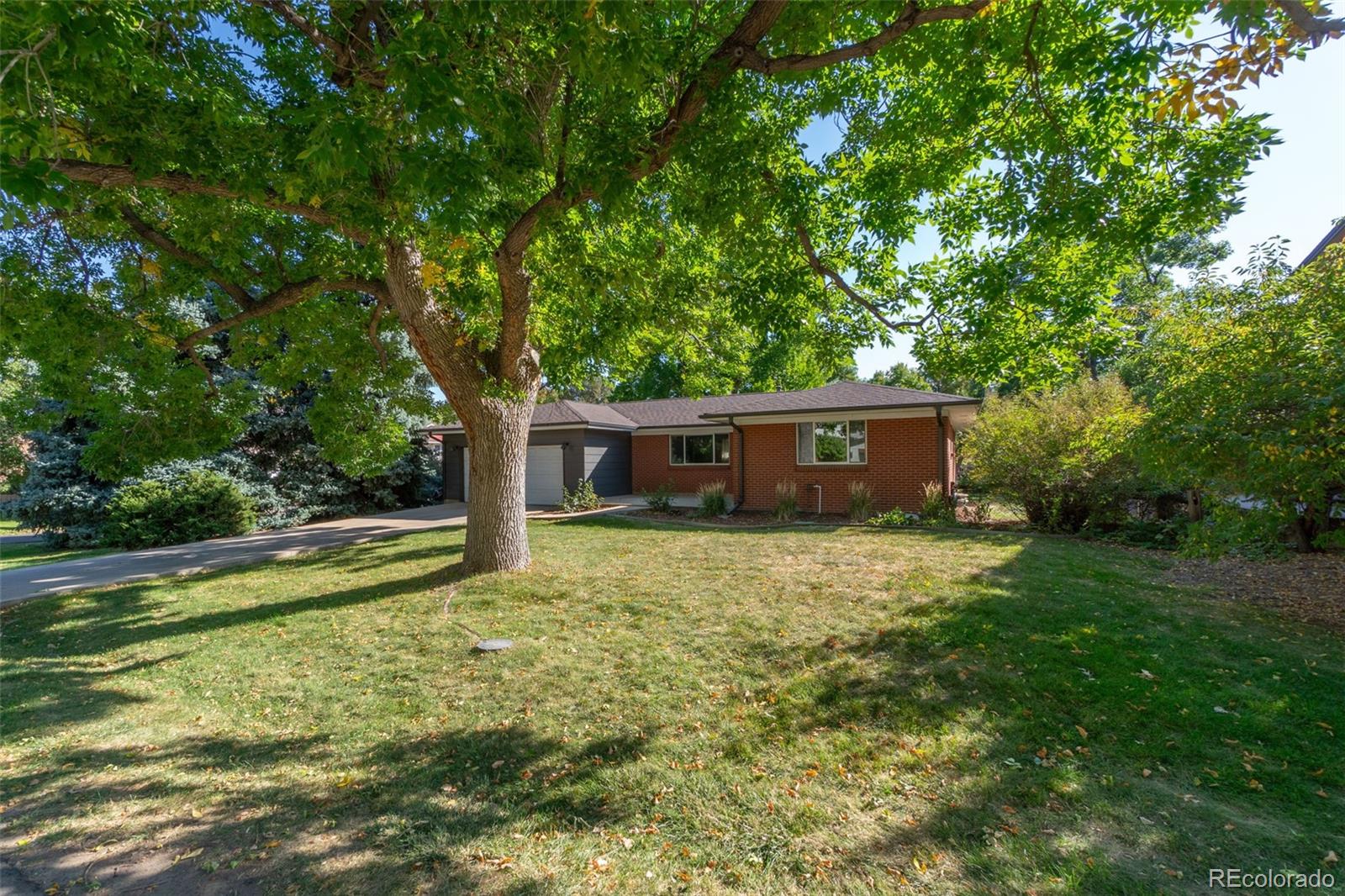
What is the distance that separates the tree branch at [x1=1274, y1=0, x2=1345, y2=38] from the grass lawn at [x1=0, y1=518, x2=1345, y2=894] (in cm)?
409

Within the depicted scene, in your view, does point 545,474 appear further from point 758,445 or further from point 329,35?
point 329,35

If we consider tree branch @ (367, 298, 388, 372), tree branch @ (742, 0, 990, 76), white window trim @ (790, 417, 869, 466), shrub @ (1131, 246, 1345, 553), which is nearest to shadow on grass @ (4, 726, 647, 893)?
tree branch @ (742, 0, 990, 76)

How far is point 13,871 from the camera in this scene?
2.57m

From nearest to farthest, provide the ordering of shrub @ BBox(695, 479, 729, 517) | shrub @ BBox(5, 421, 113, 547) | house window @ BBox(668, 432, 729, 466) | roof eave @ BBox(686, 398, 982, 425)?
shrub @ BBox(5, 421, 113, 547), roof eave @ BBox(686, 398, 982, 425), shrub @ BBox(695, 479, 729, 517), house window @ BBox(668, 432, 729, 466)

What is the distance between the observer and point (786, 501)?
14.8 m

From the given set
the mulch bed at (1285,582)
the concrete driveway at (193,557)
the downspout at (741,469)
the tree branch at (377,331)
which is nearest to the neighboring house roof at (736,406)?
the downspout at (741,469)

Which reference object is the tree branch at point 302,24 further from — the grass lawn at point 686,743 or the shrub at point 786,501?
the shrub at point 786,501

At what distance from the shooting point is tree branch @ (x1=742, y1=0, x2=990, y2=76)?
169 inches

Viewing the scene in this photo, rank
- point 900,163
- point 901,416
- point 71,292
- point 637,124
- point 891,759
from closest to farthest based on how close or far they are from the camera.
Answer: point 891,759 → point 637,124 → point 900,163 → point 71,292 → point 901,416

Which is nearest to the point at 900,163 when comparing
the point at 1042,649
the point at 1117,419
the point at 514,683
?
the point at 1117,419

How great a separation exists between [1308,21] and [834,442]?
43.0 ft

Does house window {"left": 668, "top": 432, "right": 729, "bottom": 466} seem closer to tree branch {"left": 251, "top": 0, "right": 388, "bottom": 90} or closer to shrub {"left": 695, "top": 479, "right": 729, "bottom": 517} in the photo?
shrub {"left": 695, "top": 479, "right": 729, "bottom": 517}

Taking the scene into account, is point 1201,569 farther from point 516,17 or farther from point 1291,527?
point 516,17

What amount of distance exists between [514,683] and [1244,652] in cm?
633
